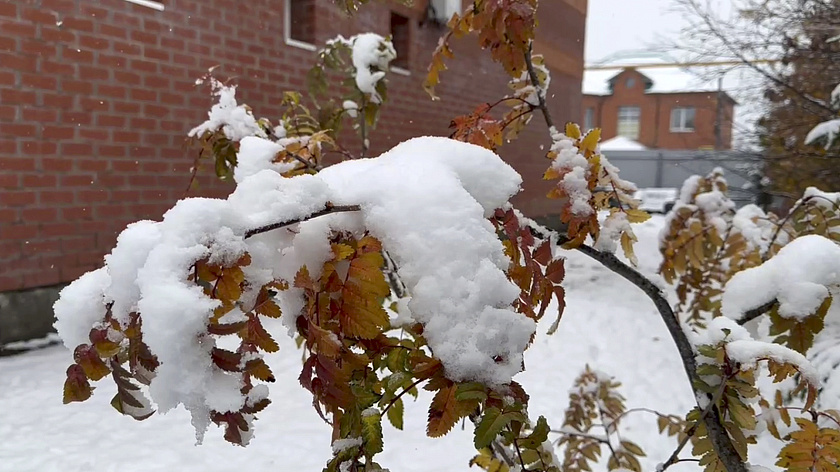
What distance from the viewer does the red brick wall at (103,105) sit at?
3467 millimetres

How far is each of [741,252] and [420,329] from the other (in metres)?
1.75

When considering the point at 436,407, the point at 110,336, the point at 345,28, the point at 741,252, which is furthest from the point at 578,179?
the point at 345,28

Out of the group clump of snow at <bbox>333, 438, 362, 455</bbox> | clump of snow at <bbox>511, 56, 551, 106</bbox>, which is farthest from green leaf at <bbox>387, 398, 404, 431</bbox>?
clump of snow at <bbox>511, 56, 551, 106</bbox>

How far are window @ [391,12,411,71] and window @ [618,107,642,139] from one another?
30516 mm

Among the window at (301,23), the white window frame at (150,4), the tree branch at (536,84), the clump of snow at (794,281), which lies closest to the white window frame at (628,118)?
the window at (301,23)

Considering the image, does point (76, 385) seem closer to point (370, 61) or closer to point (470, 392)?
point (470, 392)

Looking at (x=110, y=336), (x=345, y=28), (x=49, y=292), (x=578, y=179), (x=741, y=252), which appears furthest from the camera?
(x=345, y=28)

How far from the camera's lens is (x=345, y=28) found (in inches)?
210

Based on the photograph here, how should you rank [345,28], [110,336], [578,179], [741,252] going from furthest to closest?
[345,28], [741,252], [578,179], [110,336]

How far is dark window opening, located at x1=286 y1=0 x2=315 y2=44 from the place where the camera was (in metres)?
5.07

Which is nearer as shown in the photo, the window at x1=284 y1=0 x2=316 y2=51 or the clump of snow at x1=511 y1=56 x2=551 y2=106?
the clump of snow at x1=511 y1=56 x2=551 y2=106

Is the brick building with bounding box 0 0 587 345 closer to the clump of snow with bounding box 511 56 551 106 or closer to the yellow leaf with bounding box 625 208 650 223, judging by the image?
the clump of snow with bounding box 511 56 551 106

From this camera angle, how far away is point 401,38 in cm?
582

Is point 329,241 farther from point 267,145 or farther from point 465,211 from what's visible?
point 267,145
